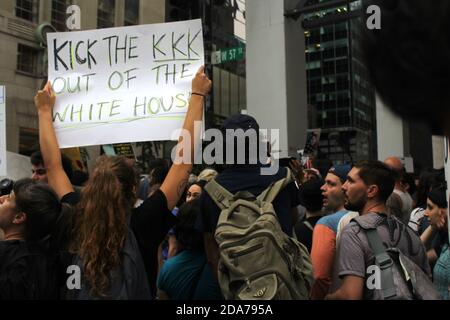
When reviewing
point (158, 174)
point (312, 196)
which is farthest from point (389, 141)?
point (312, 196)

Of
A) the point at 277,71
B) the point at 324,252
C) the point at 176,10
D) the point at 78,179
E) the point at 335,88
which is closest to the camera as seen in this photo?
the point at 324,252

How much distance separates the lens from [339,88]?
89188mm

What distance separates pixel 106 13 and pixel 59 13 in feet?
8.06

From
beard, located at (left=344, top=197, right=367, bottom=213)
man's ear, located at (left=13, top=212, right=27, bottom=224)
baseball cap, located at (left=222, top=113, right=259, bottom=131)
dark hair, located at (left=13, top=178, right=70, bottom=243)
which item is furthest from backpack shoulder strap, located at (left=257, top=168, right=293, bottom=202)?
man's ear, located at (left=13, top=212, right=27, bottom=224)

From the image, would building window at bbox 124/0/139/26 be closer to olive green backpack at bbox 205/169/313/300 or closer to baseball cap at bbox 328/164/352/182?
baseball cap at bbox 328/164/352/182

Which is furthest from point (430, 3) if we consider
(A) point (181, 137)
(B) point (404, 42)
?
(A) point (181, 137)

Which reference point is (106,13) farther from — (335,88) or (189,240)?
(335,88)

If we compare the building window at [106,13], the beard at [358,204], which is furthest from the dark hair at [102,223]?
the building window at [106,13]

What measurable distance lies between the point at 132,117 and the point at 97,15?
22.7 metres

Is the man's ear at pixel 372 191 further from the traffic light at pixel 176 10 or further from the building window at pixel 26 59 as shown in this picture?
the traffic light at pixel 176 10

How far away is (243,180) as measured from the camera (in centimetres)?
278

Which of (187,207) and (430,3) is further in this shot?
(187,207)

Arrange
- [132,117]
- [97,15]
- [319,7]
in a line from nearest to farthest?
[132,117], [319,7], [97,15]

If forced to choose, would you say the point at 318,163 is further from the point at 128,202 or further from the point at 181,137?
the point at 128,202
